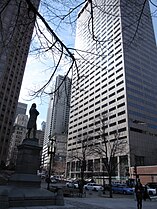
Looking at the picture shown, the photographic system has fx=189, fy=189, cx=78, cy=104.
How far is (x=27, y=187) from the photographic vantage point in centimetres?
1233

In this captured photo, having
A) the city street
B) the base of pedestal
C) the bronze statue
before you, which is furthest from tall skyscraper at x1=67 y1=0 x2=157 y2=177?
the base of pedestal

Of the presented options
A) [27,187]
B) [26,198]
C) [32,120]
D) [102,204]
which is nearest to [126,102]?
[102,204]

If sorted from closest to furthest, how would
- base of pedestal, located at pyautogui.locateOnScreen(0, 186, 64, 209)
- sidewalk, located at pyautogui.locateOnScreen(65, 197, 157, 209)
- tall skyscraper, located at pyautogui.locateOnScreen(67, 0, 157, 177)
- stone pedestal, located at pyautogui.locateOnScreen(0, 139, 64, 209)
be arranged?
base of pedestal, located at pyautogui.locateOnScreen(0, 186, 64, 209), stone pedestal, located at pyautogui.locateOnScreen(0, 139, 64, 209), sidewalk, located at pyautogui.locateOnScreen(65, 197, 157, 209), tall skyscraper, located at pyautogui.locateOnScreen(67, 0, 157, 177)

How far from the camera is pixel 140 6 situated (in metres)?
4.33

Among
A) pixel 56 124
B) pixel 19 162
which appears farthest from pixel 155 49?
pixel 19 162

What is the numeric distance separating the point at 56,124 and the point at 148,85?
6958 centimetres

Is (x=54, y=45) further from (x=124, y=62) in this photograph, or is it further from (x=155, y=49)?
(x=155, y=49)

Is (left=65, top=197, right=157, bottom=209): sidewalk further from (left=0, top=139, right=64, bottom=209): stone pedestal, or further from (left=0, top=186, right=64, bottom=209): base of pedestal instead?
(left=0, top=139, right=64, bottom=209): stone pedestal

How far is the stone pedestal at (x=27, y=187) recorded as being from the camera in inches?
414

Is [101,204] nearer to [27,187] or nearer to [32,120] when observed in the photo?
[27,187]

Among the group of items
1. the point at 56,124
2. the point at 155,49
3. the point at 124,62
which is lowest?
the point at 56,124

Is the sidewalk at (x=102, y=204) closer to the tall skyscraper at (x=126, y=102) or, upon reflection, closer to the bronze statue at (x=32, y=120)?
the bronze statue at (x=32, y=120)

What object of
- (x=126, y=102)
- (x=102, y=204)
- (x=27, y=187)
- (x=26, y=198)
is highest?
(x=126, y=102)

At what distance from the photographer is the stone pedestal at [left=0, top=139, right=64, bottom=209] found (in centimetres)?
1051
